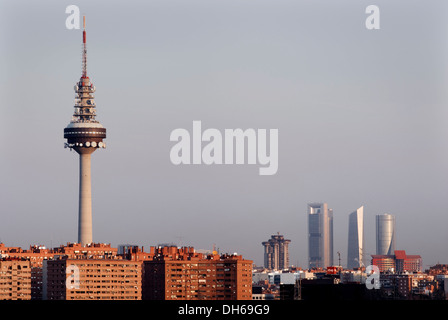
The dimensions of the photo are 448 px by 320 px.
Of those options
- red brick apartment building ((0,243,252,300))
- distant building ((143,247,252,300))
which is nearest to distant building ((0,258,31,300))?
red brick apartment building ((0,243,252,300))

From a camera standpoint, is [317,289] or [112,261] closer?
[317,289]

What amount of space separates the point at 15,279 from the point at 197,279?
24.2 metres

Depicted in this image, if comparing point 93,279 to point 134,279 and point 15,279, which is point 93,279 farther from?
point 15,279

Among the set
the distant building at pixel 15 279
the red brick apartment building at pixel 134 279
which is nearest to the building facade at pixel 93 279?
the red brick apartment building at pixel 134 279

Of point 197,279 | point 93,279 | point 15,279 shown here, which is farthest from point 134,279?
point 15,279

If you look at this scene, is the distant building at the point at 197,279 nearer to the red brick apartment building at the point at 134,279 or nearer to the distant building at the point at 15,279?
the red brick apartment building at the point at 134,279

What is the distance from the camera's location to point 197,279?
176 m

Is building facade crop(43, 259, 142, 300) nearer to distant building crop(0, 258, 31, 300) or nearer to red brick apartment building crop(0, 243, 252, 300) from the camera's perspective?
red brick apartment building crop(0, 243, 252, 300)
